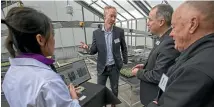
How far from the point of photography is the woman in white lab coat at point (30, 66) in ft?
2.27

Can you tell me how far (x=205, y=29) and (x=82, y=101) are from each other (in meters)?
1.01

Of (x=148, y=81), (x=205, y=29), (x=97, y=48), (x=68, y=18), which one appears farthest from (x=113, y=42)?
(x=68, y=18)

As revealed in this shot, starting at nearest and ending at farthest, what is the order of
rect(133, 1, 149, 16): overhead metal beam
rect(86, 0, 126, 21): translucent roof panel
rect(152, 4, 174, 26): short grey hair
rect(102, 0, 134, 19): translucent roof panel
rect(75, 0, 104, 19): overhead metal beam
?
rect(152, 4, 174, 26): short grey hair, rect(133, 1, 149, 16): overhead metal beam, rect(102, 0, 134, 19): translucent roof panel, rect(86, 0, 126, 21): translucent roof panel, rect(75, 0, 104, 19): overhead metal beam

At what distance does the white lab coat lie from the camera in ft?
2.26

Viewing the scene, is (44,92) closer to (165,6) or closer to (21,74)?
(21,74)

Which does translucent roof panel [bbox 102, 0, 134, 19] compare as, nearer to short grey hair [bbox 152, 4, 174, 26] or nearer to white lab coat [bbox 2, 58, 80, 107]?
short grey hair [bbox 152, 4, 174, 26]

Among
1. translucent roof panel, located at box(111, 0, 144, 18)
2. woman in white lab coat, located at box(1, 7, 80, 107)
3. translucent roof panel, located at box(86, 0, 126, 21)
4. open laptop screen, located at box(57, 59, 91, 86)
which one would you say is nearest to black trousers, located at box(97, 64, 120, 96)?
open laptop screen, located at box(57, 59, 91, 86)

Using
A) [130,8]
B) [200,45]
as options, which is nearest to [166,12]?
[200,45]

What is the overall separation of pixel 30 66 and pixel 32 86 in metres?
0.08

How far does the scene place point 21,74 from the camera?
2.31 feet

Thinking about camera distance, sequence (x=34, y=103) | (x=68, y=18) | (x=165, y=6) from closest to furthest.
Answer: (x=34, y=103)
(x=165, y=6)
(x=68, y=18)

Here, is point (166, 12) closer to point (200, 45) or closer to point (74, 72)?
point (200, 45)

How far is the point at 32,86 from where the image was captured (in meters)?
0.69

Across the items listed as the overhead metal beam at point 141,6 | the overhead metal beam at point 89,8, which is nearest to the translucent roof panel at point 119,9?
the overhead metal beam at point 89,8
